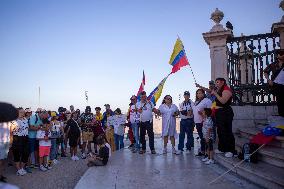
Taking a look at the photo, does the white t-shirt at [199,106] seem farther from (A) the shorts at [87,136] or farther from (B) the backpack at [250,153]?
(A) the shorts at [87,136]

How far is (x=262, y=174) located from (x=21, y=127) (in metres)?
6.78

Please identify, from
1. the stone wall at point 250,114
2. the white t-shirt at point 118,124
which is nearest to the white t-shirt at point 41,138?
the white t-shirt at point 118,124

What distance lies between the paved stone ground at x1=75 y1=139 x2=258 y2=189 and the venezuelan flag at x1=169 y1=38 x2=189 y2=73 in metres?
2.98

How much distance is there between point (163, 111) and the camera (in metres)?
9.34

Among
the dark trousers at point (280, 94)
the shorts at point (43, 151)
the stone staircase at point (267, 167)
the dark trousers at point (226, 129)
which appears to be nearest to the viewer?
the stone staircase at point (267, 167)

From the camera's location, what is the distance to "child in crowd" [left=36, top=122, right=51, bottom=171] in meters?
9.10

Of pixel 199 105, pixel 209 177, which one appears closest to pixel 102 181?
pixel 209 177

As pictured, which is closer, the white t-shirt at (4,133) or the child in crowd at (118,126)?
the white t-shirt at (4,133)

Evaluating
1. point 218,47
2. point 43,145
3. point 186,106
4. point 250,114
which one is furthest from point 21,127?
point 250,114

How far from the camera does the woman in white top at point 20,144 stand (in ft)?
27.6

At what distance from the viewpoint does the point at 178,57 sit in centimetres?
936

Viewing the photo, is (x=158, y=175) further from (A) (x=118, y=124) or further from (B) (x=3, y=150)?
(A) (x=118, y=124)

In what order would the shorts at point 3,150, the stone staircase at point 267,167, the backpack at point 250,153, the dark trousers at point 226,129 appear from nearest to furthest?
the stone staircase at point 267,167 → the backpack at point 250,153 → the dark trousers at point 226,129 → the shorts at point 3,150

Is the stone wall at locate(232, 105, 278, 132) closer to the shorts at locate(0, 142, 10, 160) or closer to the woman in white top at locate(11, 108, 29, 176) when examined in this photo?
the woman in white top at locate(11, 108, 29, 176)
